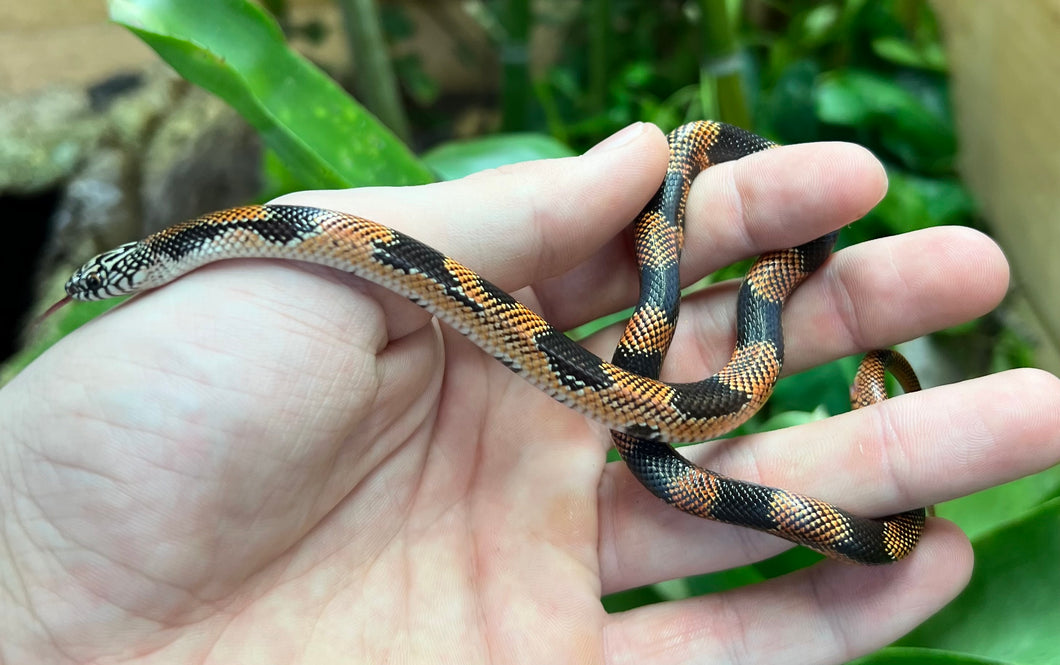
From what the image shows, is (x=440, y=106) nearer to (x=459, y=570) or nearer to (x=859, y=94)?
(x=859, y=94)

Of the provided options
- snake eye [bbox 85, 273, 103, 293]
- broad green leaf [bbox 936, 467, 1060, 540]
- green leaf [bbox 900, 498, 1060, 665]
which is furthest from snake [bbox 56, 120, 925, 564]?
broad green leaf [bbox 936, 467, 1060, 540]

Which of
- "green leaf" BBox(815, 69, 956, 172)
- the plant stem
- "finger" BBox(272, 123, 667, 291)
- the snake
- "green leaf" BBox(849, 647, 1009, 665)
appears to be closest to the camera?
"green leaf" BBox(849, 647, 1009, 665)

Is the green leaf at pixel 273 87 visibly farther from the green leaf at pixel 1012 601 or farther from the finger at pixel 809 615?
the green leaf at pixel 1012 601

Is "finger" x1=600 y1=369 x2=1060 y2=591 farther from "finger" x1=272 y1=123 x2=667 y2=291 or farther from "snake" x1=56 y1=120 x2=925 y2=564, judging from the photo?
"finger" x1=272 y1=123 x2=667 y2=291

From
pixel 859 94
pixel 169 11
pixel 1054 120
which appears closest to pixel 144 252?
pixel 169 11

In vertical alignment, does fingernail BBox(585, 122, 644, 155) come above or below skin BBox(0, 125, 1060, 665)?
above

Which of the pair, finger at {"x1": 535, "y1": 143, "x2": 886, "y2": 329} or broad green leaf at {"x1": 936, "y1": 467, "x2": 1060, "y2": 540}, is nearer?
finger at {"x1": 535, "y1": 143, "x2": 886, "y2": 329}
